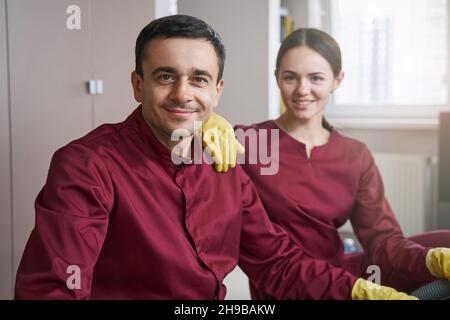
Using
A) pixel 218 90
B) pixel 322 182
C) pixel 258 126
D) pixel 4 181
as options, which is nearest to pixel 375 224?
pixel 322 182

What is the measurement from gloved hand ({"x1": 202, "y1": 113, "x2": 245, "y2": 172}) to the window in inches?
12.5

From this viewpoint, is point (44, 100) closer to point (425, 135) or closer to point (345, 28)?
point (345, 28)

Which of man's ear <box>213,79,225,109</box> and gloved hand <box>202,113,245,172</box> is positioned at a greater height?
man's ear <box>213,79,225,109</box>

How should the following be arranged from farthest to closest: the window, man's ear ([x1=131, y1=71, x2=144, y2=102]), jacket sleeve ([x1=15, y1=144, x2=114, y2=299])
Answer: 1. the window
2. man's ear ([x1=131, y1=71, x2=144, y2=102])
3. jacket sleeve ([x1=15, y1=144, x2=114, y2=299])

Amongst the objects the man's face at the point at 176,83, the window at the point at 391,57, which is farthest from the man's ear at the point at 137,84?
the window at the point at 391,57

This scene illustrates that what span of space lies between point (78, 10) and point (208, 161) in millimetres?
297

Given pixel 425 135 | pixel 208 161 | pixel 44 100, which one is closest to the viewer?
pixel 44 100

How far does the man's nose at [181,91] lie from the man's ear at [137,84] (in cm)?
5

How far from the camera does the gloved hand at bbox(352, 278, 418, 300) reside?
0.79 m

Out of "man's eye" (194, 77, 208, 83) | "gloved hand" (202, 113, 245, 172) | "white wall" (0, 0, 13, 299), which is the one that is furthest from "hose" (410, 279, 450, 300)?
"white wall" (0, 0, 13, 299)

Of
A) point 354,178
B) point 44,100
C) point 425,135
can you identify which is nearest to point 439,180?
point 425,135

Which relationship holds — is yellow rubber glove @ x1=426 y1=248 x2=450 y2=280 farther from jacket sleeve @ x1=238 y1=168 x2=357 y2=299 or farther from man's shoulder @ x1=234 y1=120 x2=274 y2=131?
man's shoulder @ x1=234 y1=120 x2=274 y2=131

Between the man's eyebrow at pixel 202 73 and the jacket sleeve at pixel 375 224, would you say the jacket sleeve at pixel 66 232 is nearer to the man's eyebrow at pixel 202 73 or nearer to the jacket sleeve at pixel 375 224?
the man's eyebrow at pixel 202 73

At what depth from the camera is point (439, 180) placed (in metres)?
1.24
